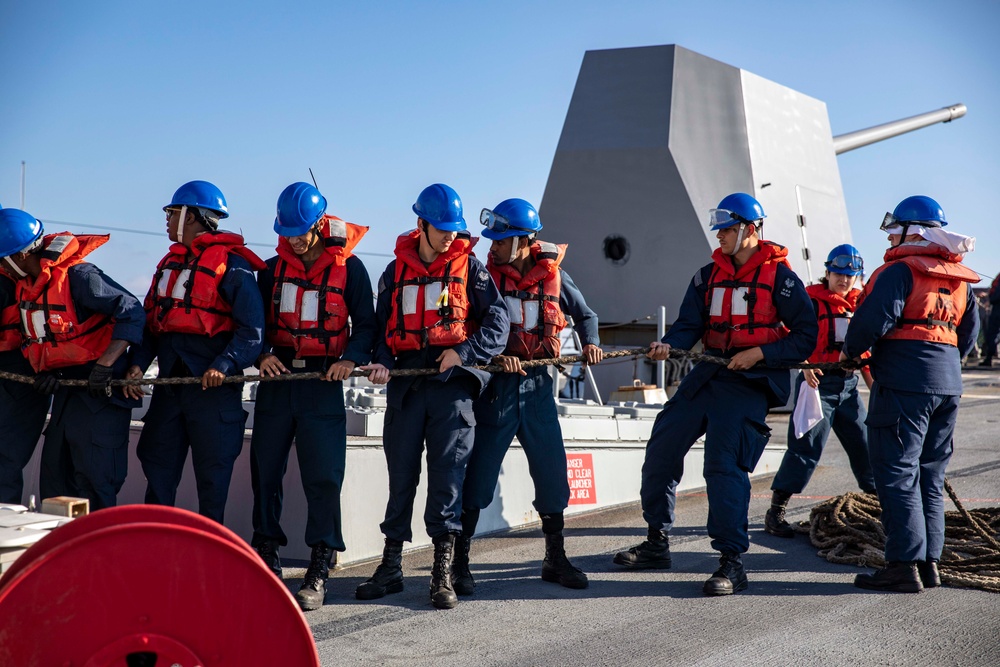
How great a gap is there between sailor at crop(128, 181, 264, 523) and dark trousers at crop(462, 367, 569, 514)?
124 centimetres

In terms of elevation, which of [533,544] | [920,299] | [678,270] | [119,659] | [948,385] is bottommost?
[533,544]

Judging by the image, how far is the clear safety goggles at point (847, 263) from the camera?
6.88 m

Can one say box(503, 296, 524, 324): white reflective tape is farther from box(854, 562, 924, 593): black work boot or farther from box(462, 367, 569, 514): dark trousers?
box(854, 562, 924, 593): black work boot

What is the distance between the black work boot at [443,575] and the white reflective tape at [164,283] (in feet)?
6.04

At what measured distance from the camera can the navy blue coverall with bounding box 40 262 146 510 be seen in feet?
14.8

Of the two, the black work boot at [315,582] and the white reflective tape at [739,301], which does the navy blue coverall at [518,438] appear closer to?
the black work boot at [315,582]

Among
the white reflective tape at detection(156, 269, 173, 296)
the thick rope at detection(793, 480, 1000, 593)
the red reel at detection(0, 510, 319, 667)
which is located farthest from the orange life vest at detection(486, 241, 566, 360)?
the red reel at detection(0, 510, 319, 667)

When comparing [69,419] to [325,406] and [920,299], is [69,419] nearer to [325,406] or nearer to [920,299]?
[325,406]

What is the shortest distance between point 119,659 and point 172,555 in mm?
271

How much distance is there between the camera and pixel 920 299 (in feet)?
15.7

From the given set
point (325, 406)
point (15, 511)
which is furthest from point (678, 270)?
point (15, 511)

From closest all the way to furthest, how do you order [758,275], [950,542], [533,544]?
[758,275] → [950,542] → [533,544]

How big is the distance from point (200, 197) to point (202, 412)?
3.59 ft

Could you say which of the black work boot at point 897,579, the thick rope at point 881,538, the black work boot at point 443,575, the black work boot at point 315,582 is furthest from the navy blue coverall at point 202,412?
the thick rope at point 881,538
